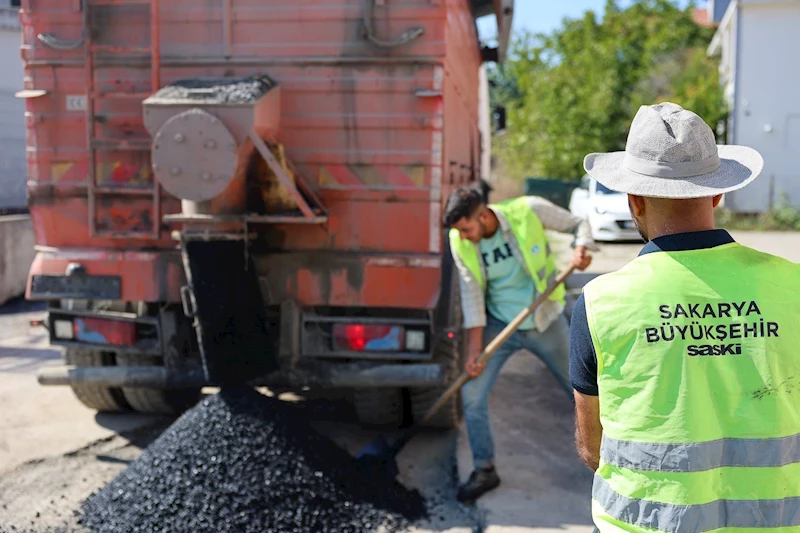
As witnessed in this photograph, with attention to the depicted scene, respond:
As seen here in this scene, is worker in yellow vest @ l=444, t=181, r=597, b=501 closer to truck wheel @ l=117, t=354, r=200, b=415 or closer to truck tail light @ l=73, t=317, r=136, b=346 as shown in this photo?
truck tail light @ l=73, t=317, r=136, b=346

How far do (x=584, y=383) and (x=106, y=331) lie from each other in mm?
3596

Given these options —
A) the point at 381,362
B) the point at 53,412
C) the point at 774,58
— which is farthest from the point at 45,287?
the point at 774,58

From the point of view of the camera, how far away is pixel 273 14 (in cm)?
→ 443

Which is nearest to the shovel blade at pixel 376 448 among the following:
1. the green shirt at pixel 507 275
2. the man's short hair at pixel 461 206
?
the green shirt at pixel 507 275

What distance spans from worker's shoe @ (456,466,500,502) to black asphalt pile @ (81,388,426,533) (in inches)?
8.3

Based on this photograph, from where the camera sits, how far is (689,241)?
1.76 metres

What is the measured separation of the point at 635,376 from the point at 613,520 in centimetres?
32

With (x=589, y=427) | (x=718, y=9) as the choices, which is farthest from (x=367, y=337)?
(x=718, y=9)

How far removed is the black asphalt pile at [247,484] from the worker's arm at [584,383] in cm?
214

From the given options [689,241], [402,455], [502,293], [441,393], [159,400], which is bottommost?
[402,455]

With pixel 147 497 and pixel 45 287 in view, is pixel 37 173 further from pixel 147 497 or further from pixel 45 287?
pixel 147 497

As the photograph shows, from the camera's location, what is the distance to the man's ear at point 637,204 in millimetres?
1853

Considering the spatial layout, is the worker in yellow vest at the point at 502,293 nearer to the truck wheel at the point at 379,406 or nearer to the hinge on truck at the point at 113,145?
the truck wheel at the point at 379,406

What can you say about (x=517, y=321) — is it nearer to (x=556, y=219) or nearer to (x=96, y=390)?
(x=556, y=219)
